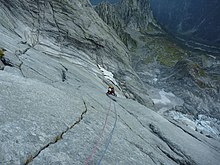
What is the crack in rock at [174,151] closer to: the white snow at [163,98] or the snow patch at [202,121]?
the snow patch at [202,121]

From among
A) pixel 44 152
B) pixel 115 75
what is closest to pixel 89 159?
pixel 44 152

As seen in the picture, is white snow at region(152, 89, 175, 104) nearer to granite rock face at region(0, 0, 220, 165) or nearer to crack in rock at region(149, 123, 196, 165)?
granite rock face at region(0, 0, 220, 165)

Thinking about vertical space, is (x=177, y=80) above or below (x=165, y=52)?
below

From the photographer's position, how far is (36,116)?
30.6 ft

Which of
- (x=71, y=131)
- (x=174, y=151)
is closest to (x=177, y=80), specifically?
(x=174, y=151)

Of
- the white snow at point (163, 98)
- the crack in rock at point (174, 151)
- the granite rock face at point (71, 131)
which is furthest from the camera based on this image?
the white snow at point (163, 98)

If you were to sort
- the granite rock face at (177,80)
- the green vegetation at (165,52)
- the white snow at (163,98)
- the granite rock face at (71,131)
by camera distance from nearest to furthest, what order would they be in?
the granite rock face at (71,131), the white snow at (163,98), the granite rock face at (177,80), the green vegetation at (165,52)

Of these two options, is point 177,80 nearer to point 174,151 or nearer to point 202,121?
point 202,121

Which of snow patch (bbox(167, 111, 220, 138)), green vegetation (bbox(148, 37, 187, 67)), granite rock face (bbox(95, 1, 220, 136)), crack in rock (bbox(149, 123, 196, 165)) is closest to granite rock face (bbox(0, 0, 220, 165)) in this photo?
crack in rock (bbox(149, 123, 196, 165))

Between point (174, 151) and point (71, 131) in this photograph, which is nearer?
point (71, 131)

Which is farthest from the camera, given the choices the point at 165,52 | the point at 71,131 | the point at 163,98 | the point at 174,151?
the point at 165,52

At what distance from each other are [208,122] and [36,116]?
53655 mm

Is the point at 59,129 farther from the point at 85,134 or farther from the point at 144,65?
the point at 144,65

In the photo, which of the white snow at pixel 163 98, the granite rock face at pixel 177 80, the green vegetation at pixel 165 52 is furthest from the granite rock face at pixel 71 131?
the green vegetation at pixel 165 52
